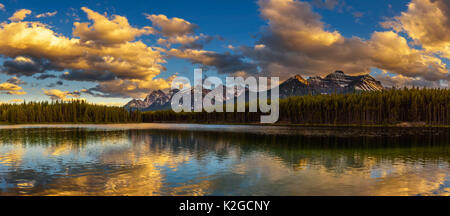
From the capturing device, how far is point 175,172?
108ft

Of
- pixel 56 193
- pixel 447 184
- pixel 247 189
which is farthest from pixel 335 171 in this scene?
pixel 56 193

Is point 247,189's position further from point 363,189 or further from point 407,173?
point 407,173

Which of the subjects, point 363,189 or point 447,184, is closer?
point 363,189
